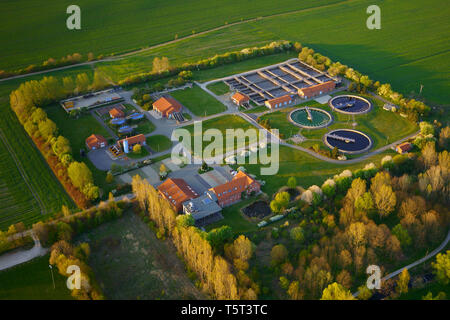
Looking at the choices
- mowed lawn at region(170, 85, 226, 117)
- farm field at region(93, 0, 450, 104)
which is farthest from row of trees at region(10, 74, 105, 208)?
mowed lawn at region(170, 85, 226, 117)

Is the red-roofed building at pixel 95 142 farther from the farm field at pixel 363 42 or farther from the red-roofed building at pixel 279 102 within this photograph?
the red-roofed building at pixel 279 102

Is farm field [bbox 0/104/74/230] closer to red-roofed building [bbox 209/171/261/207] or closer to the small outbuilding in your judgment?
red-roofed building [bbox 209/171/261/207]

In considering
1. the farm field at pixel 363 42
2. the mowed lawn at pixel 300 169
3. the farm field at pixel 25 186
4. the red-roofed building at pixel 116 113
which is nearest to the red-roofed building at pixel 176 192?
the mowed lawn at pixel 300 169

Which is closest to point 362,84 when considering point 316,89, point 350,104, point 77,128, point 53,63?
point 350,104

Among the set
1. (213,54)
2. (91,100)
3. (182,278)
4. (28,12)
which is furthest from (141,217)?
(28,12)

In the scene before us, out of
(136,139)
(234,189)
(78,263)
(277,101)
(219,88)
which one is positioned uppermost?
(219,88)

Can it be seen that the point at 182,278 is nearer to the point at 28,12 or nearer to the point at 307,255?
the point at 307,255

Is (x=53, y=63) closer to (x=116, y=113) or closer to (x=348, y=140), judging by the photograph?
(x=116, y=113)
